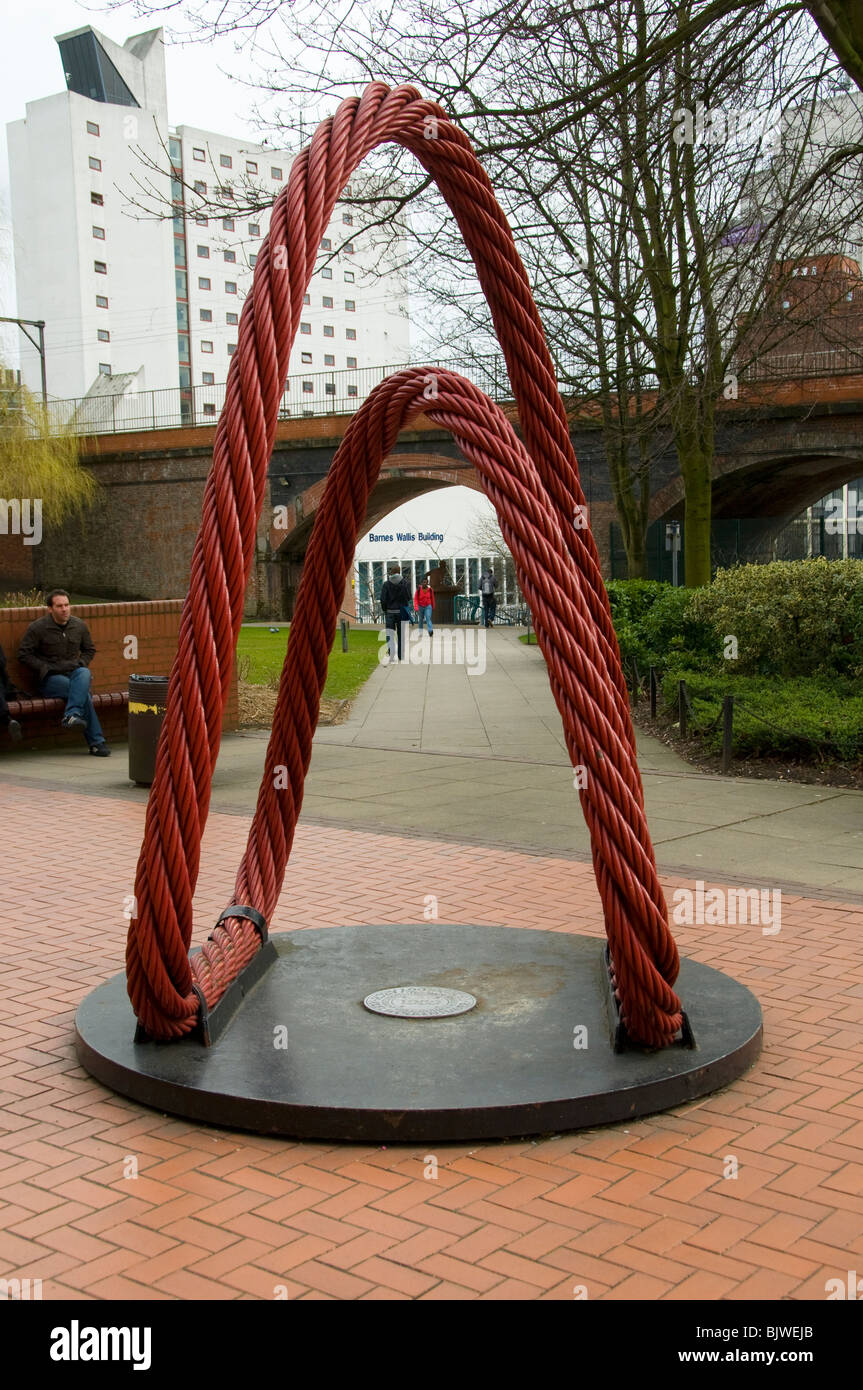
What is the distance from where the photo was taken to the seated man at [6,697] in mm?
11703

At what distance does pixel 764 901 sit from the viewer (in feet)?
21.6

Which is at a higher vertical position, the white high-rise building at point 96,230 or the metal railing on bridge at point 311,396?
the white high-rise building at point 96,230

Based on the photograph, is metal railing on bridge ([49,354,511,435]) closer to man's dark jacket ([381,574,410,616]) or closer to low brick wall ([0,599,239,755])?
man's dark jacket ([381,574,410,616])

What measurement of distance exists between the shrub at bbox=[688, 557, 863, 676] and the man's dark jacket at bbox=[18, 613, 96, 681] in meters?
6.47

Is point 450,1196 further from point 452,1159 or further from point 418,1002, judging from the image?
point 418,1002

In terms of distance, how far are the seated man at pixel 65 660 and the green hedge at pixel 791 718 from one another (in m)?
5.53

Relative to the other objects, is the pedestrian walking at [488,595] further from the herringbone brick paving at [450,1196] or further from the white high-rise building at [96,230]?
the herringbone brick paving at [450,1196]

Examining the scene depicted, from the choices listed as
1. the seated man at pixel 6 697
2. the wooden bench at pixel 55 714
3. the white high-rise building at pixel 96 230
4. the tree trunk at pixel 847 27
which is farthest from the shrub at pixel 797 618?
the white high-rise building at pixel 96 230

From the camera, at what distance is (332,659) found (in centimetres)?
2328

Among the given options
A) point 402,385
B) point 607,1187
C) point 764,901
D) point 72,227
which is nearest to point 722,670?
point 764,901

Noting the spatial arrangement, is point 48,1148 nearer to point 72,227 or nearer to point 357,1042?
point 357,1042

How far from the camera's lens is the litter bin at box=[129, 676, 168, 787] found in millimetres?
10156

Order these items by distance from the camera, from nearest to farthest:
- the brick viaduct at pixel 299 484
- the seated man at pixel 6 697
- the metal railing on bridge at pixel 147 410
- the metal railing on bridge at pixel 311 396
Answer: the seated man at pixel 6 697 → the metal railing on bridge at pixel 311 396 → the brick viaduct at pixel 299 484 → the metal railing on bridge at pixel 147 410
